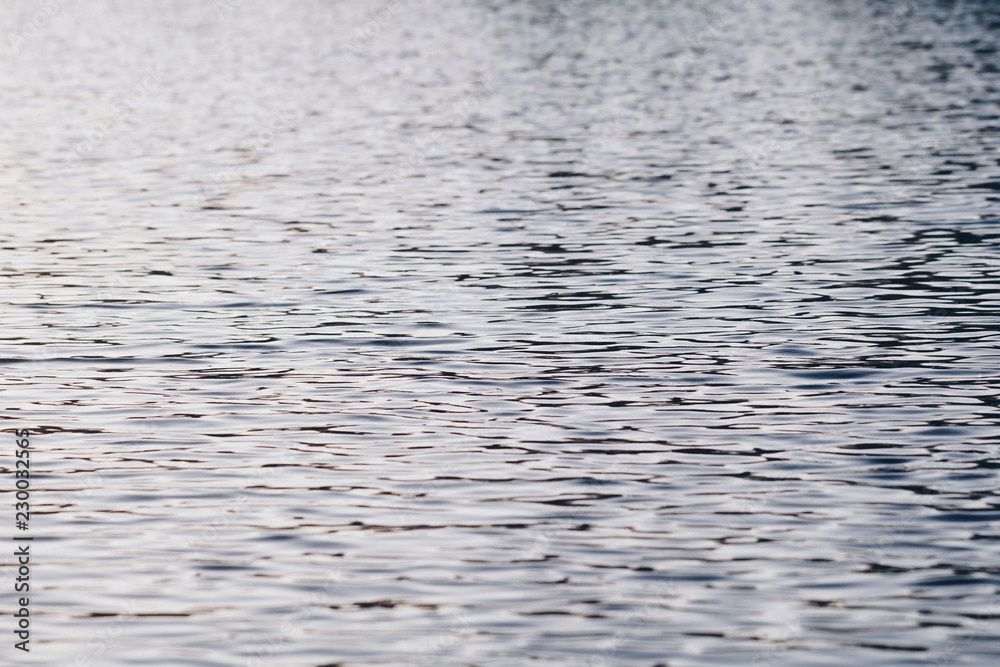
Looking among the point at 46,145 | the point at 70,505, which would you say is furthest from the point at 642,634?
the point at 46,145

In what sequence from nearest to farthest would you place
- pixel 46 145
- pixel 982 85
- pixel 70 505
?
pixel 70 505 → pixel 46 145 → pixel 982 85

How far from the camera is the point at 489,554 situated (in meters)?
14.8

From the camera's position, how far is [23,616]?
1363 cm

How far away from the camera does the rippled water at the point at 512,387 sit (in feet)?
44.6

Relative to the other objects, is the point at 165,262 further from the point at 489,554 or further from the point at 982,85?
the point at 982,85

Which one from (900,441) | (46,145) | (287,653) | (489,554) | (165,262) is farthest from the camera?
(46,145)

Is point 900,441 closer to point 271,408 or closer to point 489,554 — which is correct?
point 489,554

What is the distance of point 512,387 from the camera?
20.3 meters

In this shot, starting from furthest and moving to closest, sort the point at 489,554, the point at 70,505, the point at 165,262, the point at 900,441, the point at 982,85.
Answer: the point at 982,85 < the point at 165,262 < the point at 900,441 < the point at 70,505 < the point at 489,554

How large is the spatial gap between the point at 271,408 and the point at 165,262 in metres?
10.1

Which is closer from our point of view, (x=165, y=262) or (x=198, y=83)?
(x=165, y=262)

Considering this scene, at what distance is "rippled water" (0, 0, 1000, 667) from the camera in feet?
44.6

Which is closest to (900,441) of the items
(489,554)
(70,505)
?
(489,554)

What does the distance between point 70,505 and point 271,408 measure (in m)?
3.63
